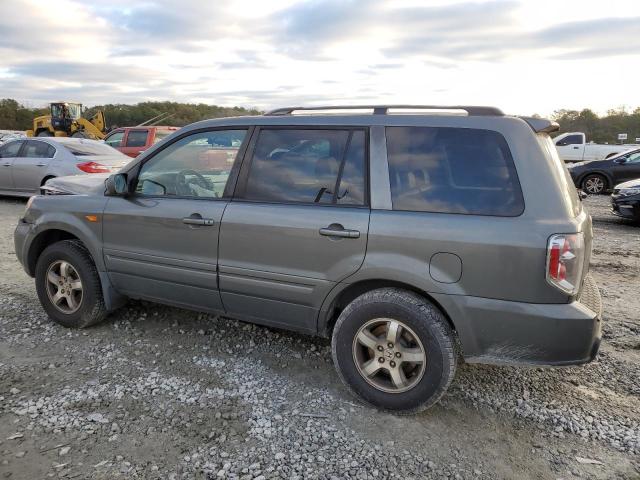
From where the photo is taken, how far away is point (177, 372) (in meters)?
3.65

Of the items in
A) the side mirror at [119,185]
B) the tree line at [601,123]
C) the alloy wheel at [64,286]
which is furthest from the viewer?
the tree line at [601,123]

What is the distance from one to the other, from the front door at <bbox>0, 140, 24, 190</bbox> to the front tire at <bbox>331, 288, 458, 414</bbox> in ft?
35.8

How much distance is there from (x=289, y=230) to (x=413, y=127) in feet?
3.27

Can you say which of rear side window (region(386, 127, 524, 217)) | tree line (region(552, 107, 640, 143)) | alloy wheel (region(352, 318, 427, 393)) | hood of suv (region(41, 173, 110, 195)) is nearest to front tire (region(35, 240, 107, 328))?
hood of suv (region(41, 173, 110, 195))

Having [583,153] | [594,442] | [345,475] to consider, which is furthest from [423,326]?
[583,153]

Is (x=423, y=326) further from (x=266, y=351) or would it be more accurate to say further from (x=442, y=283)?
(x=266, y=351)

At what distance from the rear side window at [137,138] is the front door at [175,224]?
1110 centimetres

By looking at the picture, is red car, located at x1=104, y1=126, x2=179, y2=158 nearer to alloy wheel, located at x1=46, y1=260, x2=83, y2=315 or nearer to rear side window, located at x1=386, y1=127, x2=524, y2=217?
alloy wheel, located at x1=46, y1=260, x2=83, y2=315

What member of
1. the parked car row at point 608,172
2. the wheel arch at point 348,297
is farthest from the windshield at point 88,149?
the parked car row at point 608,172

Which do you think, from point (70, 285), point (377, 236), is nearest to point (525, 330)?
point (377, 236)

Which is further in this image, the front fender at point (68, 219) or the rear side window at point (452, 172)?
the front fender at point (68, 219)

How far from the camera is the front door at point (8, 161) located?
11414mm

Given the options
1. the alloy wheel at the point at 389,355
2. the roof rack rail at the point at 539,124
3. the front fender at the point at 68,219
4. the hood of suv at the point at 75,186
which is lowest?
the alloy wheel at the point at 389,355

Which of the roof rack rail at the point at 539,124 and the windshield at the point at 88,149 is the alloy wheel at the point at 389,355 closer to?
the roof rack rail at the point at 539,124
